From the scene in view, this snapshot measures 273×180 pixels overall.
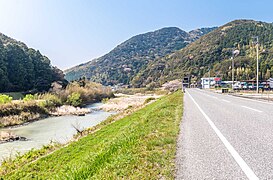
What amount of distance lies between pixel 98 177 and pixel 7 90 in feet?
189

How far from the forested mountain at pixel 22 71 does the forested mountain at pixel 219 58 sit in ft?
238

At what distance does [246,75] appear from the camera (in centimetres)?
9862

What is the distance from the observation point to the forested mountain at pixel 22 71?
5578cm

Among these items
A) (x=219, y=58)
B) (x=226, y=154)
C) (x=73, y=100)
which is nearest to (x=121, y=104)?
(x=73, y=100)

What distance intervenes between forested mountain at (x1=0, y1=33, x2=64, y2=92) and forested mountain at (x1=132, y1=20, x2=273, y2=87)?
7261 cm

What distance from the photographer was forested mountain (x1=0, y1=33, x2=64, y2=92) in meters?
55.8

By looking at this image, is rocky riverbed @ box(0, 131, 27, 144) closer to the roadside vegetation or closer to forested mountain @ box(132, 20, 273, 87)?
the roadside vegetation

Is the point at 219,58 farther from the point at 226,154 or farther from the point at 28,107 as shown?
the point at 226,154

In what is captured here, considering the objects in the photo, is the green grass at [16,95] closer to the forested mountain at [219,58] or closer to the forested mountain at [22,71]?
A: the forested mountain at [22,71]

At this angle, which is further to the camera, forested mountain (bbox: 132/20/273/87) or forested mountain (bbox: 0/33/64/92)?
forested mountain (bbox: 132/20/273/87)

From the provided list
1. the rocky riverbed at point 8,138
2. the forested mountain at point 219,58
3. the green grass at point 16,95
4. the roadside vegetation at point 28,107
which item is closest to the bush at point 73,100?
the roadside vegetation at point 28,107

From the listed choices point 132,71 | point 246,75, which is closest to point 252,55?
point 246,75

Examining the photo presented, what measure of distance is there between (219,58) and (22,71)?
10464cm

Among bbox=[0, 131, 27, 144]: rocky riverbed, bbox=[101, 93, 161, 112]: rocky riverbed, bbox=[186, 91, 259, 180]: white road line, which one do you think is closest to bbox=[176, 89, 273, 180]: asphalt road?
bbox=[186, 91, 259, 180]: white road line
